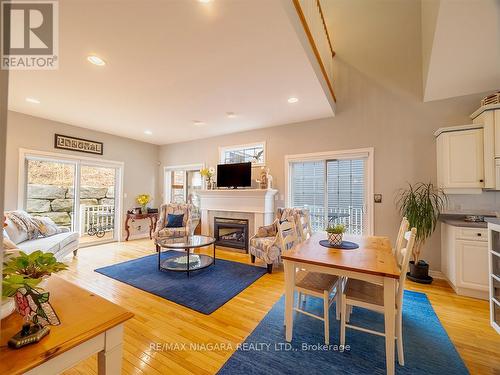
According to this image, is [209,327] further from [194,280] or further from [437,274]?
[437,274]

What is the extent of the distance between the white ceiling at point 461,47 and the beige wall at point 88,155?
6.34 meters

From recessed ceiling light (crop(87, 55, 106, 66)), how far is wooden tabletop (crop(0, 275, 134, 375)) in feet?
7.69

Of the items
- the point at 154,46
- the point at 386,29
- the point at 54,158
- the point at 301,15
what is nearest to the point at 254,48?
the point at 301,15

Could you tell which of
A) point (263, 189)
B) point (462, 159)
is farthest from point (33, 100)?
point (462, 159)

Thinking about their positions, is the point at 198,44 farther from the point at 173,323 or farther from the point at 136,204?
the point at 136,204

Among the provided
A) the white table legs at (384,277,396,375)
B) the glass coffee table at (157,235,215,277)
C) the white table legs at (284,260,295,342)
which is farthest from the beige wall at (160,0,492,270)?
the glass coffee table at (157,235,215,277)

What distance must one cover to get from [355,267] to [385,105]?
3164 mm

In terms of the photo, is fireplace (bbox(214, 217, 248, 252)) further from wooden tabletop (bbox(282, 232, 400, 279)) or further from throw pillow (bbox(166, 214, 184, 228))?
wooden tabletop (bbox(282, 232, 400, 279))

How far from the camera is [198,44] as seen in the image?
208 centimetres

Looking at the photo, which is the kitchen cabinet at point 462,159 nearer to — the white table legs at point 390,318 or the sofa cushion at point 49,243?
the white table legs at point 390,318

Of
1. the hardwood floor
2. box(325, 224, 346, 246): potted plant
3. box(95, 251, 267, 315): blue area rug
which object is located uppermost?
box(325, 224, 346, 246): potted plant

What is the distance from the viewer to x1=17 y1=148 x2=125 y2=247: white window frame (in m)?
3.89

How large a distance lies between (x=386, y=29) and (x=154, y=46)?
386 cm

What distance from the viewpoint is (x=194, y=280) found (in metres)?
3.02
